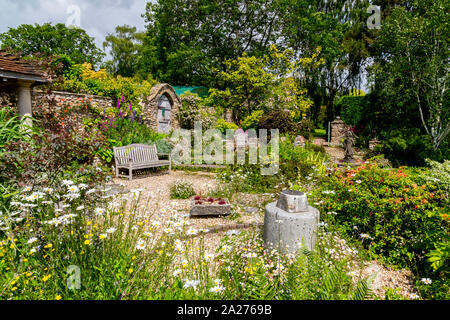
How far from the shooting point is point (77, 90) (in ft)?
32.0

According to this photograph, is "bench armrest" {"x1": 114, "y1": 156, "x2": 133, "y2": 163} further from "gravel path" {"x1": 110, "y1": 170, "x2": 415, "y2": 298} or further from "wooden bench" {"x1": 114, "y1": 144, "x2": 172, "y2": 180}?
"gravel path" {"x1": 110, "y1": 170, "x2": 415, "y2": 298}

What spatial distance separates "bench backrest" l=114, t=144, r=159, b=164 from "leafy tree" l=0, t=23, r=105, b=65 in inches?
984

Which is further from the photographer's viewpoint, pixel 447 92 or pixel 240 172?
pixel 447 92

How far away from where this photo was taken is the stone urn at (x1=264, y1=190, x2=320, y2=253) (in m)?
3.14

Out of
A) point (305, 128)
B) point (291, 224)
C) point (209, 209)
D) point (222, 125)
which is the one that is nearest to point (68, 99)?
point (209, 209)

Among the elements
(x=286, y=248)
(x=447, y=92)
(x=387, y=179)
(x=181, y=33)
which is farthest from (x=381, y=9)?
(x=286, y=248)

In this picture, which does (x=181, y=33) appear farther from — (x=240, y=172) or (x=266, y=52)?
(x=240, y=172)

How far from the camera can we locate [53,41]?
31.1 meters

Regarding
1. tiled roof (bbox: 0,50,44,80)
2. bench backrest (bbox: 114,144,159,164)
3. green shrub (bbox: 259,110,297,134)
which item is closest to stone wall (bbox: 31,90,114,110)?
tiled roof (bbox: 0,50,44,80)

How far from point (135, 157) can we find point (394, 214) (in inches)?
304

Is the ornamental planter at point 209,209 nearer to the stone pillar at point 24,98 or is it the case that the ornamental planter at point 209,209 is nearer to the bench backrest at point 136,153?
the bench backrest at point 136,153

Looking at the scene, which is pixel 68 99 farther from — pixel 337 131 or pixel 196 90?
pixel 337 131

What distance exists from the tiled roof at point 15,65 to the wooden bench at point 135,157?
9.92 feet
